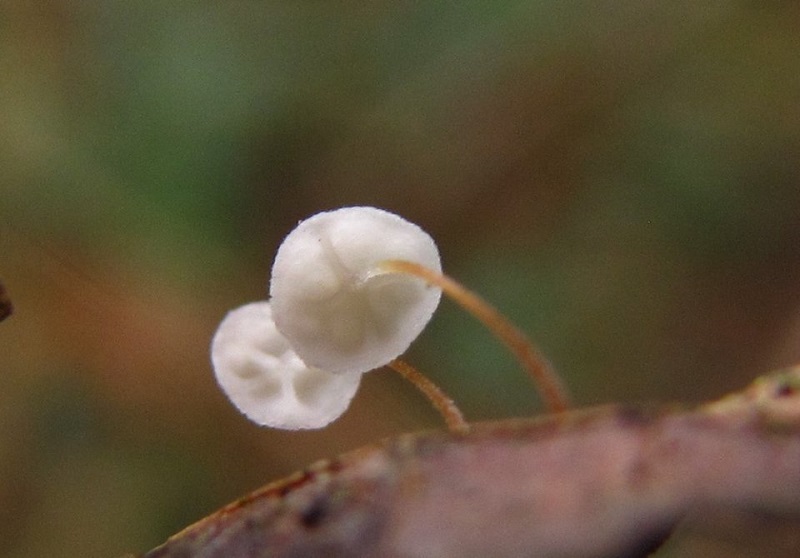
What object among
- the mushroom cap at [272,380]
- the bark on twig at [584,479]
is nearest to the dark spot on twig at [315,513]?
the bark on twig at [584,479]

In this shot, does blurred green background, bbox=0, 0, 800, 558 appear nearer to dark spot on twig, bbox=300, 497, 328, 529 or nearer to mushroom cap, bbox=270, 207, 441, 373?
mushroom cap, bbox=270, 207, 441, 373

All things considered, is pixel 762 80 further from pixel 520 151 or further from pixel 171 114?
pixel 171 114

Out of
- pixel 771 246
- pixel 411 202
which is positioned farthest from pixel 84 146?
pixel 771 246

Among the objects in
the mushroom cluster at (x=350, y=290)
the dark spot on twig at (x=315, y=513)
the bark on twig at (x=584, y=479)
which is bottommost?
the bark on twig at (x=584, y=479)

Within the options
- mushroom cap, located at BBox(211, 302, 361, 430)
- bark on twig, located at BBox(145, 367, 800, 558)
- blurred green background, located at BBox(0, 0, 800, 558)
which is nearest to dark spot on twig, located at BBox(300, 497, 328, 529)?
bark on twig, located at BBox(145, 367, 800, 558)

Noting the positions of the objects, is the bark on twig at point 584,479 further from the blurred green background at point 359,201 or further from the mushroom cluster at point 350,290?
the blurred green background at point 359,201

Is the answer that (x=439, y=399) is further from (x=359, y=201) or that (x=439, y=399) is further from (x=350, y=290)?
(x=359, y=201)

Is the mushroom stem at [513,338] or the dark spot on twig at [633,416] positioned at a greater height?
the mushroom stem at [513,338]

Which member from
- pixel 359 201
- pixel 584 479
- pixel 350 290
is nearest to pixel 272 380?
pixel 350 290
